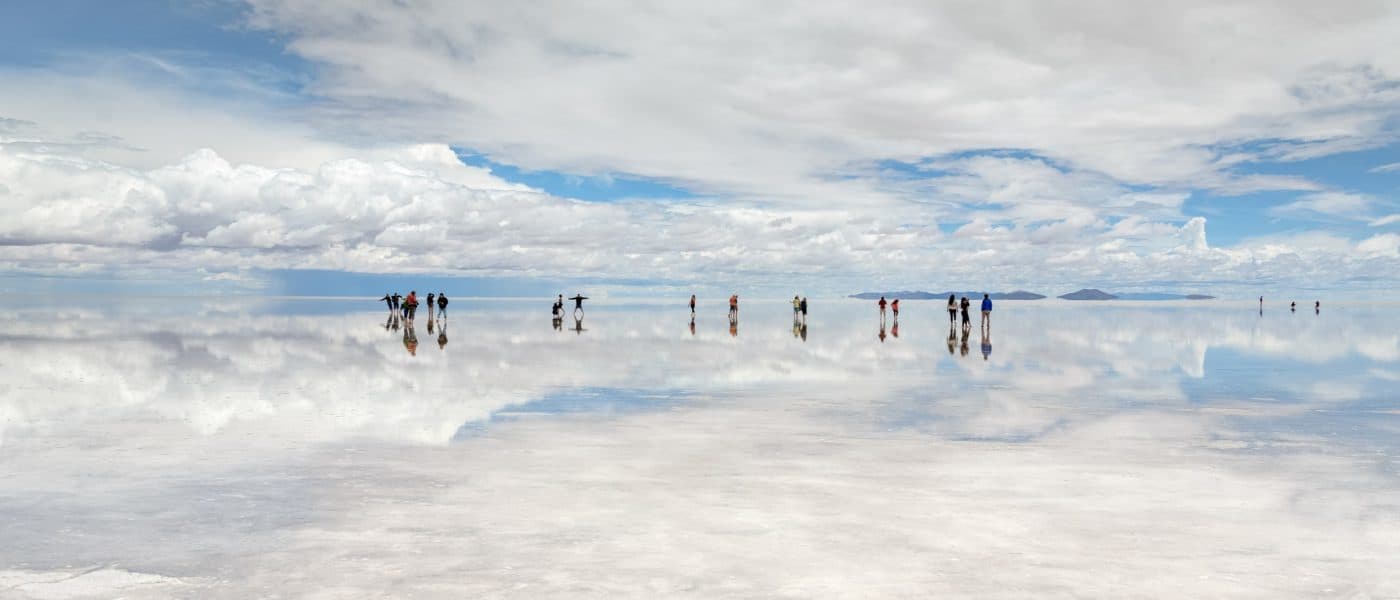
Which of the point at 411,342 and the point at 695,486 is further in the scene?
the point at 411,342

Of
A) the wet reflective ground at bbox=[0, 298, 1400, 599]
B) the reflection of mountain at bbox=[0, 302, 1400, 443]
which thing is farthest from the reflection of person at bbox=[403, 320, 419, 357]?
the wet reflective ground at bbox=[0, 298, 1400, 599]

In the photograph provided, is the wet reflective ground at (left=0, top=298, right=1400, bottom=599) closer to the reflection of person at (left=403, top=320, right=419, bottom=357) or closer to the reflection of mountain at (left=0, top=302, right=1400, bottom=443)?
the reflection of mountain at (left=0, top=302, right=1400, bottom=443)

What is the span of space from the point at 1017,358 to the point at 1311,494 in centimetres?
2091

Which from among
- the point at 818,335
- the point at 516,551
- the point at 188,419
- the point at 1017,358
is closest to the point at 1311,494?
the point at 516,551

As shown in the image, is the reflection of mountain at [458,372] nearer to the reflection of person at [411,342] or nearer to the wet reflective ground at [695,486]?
the wet reflective ground at [695,486]

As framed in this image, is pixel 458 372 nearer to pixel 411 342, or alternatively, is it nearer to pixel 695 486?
pixel 411 342

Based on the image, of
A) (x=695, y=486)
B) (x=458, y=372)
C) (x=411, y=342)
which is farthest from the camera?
(x=411, y=342)

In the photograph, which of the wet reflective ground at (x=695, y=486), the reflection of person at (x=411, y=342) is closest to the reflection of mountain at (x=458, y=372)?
the wet reflective ground at (x=695, y=486)

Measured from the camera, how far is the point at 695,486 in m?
10.7

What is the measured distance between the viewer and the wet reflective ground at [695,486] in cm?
732

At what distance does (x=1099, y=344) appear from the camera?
39031 millimetres

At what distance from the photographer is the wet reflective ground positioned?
288 inches

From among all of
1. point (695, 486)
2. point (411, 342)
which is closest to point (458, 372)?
point (411, 342)

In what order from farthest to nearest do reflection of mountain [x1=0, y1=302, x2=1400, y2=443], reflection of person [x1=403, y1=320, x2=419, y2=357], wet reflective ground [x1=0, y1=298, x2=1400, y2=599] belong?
reflection of person [x1=403, y1=320, x2=419, y2=357] < reflection of mountain [x1=0, y1=302, x2=1400, y2=443] < wet reflective ground [x1=0, y1=298, x2=1400, y2=599]
